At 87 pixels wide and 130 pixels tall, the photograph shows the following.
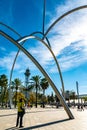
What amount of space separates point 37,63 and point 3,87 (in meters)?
73.4

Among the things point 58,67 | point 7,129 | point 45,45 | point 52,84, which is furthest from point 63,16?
point 7,129

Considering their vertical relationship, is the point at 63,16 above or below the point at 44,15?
below

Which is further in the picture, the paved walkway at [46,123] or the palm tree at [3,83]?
the palm tree at [3,83]

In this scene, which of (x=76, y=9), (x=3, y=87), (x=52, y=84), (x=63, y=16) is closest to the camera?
(x=52, y=84)

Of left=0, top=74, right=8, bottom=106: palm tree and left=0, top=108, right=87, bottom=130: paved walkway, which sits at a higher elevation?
left=0, top=74, right=8, bottom=106: palm tree

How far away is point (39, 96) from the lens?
119m

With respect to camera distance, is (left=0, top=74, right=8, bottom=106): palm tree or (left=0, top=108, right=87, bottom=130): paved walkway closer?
(left=0, top=108, right=87, bottom=130): paved walkway

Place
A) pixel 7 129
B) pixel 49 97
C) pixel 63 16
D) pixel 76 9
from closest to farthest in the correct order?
pixel 7 129
pixel 76 9
pixel 63 16
pixel 49 97

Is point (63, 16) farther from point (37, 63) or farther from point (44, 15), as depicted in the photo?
point (37, 63)

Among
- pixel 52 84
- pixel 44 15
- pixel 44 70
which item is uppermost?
pixel 44 15

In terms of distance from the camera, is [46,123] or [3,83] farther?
[3,83]

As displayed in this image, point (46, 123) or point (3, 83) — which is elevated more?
point (3, 83)

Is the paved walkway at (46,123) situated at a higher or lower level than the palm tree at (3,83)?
lower

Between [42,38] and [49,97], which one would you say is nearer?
[42,38]
